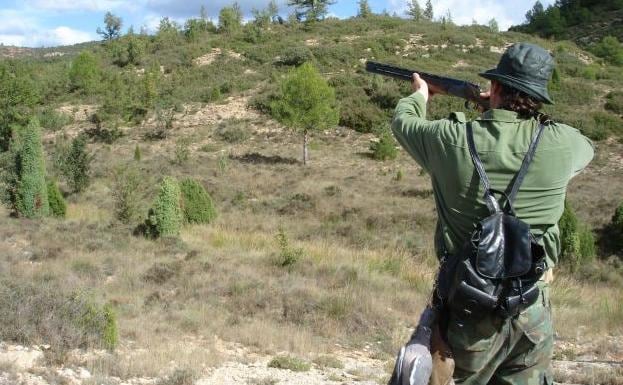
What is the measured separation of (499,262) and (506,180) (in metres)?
0.27

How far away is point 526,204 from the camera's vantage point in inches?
82.1

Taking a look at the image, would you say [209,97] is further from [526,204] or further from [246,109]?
[526,204]

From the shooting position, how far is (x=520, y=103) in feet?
7.11

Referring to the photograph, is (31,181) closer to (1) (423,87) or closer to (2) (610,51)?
(1) (423,87)

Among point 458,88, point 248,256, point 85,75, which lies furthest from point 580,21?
point 458,88

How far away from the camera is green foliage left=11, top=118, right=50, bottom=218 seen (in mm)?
13383

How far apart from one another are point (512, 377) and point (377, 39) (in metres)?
46.6

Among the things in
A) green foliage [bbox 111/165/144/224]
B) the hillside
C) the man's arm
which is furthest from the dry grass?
the man's arm

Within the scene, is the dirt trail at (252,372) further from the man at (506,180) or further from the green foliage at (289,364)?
the man at (506,180)

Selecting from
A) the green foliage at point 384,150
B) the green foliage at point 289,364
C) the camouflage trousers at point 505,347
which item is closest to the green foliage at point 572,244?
the green foliage at point 289,364

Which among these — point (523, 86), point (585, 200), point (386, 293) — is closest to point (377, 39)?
point (585, 200)

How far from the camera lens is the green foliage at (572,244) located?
37.1 feet

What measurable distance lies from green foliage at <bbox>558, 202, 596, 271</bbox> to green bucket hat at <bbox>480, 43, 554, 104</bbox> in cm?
986

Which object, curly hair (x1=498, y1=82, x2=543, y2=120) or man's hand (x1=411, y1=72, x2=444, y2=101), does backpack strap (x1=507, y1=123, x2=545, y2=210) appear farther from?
man's hand (x1=411, y1=72, x2=444, y2=101)
